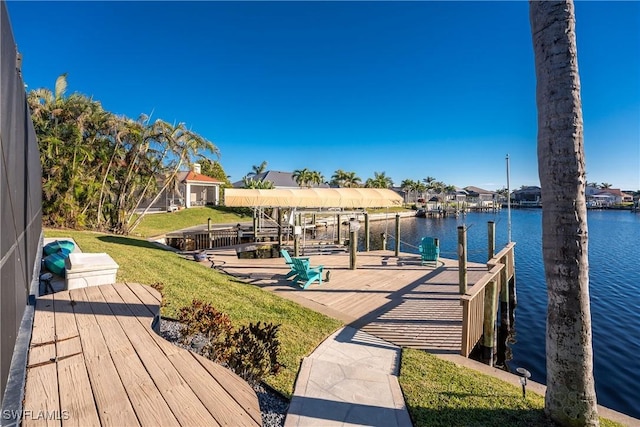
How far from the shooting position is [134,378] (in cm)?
234

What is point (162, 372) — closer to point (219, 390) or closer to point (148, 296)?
point (219, 390)

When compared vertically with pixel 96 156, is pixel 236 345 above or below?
below

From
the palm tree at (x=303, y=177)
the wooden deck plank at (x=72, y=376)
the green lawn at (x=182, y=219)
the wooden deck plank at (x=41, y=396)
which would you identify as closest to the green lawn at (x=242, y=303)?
the wooden deck plank at (x=72, y=376)

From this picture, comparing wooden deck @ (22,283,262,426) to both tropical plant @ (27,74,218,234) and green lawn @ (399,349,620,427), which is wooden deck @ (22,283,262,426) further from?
tropical plant @ (27,74,218,234)

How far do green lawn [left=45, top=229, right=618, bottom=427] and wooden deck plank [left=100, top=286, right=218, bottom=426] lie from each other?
73.7 inches

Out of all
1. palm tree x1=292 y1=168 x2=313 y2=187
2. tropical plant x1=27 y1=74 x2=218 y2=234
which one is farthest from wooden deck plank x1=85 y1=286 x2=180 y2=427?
palm tree x1=292 y1=168 x2=313 y2=187

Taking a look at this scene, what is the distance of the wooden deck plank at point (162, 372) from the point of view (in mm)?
1980

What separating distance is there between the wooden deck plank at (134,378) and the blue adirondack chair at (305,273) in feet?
19.8

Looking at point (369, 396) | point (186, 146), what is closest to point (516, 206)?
point (186, 146)

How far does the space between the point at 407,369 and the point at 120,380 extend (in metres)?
3.90

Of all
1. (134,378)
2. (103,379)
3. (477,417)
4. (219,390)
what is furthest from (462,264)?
(103,379)

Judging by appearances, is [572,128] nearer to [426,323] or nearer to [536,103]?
[536,103]

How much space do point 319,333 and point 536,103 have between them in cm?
502

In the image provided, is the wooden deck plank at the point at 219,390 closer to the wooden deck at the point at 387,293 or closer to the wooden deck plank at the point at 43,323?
the wooden deck plank at the point at 43,323
